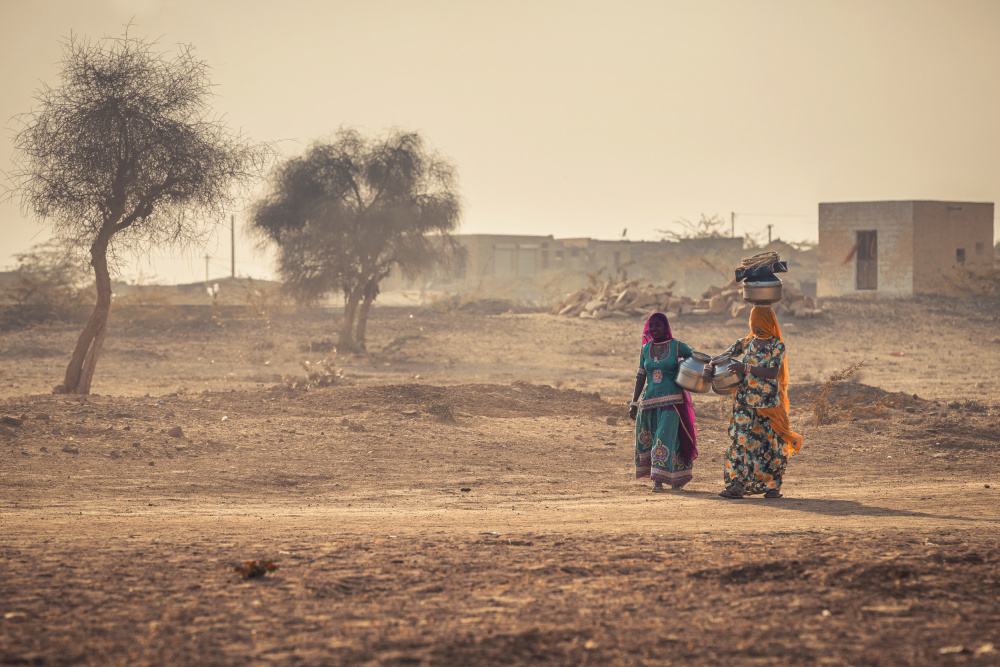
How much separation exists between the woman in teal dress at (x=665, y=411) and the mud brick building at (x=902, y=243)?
2983 cm

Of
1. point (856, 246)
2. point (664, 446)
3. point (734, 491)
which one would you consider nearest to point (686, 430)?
point (664, 446)

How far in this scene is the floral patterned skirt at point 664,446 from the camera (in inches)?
334

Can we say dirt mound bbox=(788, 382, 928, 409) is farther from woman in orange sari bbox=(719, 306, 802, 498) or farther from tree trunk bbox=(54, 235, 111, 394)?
tree trunk bbox=(54, 235, 111, 394)

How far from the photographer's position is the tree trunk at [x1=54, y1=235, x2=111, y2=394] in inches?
602

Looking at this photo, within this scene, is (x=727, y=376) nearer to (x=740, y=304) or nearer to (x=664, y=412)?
(x=664, y=412)

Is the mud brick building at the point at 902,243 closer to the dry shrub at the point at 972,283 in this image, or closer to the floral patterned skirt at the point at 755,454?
the dry shrub at the point at 972,283

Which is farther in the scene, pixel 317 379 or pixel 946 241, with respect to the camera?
pixel 946 241

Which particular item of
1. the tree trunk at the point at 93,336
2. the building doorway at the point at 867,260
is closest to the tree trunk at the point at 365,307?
the tree trunk at the point at 93,336

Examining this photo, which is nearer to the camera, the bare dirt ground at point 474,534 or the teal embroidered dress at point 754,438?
the bare dirt ground at point 474,534

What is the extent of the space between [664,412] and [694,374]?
601mm

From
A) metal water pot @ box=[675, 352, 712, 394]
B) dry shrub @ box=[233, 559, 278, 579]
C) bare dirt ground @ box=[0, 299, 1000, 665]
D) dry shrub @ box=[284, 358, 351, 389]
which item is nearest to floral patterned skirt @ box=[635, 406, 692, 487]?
bare dirt ground @ box=[0, 299, 1000, 665]

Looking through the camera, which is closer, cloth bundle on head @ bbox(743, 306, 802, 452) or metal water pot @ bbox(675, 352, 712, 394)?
cloth bundle on head @ bbox(743, 306, 802, 452)

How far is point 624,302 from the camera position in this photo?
1332 inches

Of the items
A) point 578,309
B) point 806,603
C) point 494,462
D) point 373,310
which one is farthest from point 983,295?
point 806,603
